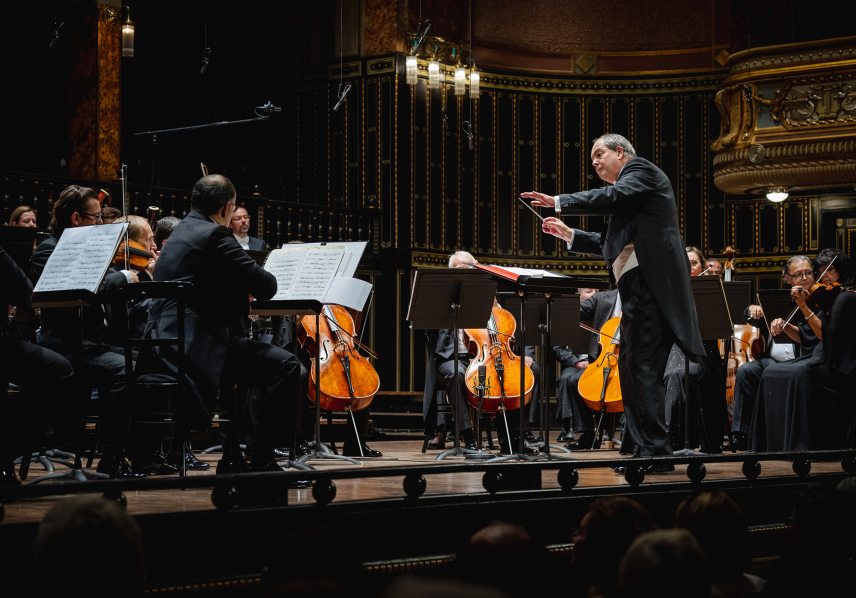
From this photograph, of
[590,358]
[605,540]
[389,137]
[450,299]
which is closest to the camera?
[605,540]

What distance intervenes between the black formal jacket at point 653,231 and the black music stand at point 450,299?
2.64 ft

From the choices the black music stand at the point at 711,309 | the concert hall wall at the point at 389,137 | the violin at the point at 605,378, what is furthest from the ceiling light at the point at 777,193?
the black music stand at the point at 711,309

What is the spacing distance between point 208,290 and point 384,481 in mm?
1313

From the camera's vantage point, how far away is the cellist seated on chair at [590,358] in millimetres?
8141

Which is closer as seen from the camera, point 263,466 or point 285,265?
point 263,466

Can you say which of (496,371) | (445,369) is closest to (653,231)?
(496,371)

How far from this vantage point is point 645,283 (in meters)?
5.46

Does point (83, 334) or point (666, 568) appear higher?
point (83, 334)

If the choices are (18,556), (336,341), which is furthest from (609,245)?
(18,556)

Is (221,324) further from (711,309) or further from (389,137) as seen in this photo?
(389,137)

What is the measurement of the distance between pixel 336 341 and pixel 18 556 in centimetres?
323

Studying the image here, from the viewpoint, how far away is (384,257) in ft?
41.0

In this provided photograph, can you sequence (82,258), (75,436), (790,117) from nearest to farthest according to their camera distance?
(82,258) < (75,436) < (790,117)

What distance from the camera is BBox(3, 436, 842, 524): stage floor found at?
4047mm
